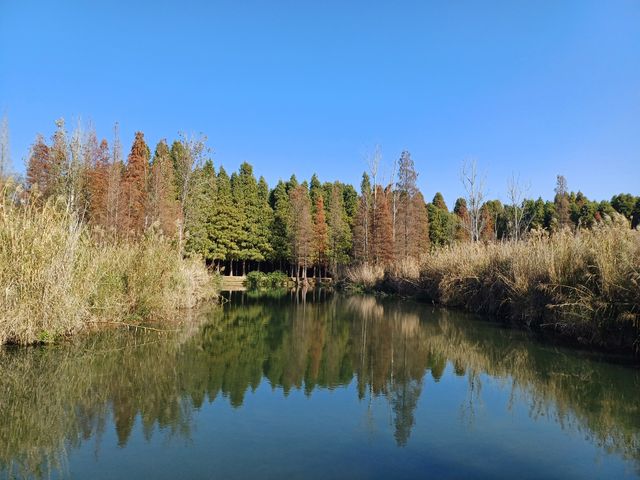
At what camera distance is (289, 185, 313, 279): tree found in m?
34.2

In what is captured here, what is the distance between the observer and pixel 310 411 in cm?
518

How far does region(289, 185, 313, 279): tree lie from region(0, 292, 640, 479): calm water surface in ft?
82.3

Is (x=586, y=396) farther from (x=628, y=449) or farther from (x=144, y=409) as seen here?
(x=144, y=409)

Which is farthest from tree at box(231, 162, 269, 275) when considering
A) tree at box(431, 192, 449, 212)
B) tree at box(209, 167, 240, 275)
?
tree at box(431, 192, 449, 212)

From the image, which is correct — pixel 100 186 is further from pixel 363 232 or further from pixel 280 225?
pixel 363 232

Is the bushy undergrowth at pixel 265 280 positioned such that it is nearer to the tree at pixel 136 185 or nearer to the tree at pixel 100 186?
the tree at pixel 136 185

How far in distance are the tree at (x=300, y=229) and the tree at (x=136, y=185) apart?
11249 millimetres

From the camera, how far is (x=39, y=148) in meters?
23.7

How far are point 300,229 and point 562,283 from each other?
25356 mm

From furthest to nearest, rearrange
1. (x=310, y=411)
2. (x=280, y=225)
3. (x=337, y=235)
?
1. (x=280, y=225)
2. (x=337, y=235)
3. (x=310, y=411)

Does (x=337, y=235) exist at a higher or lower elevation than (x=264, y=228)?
lower

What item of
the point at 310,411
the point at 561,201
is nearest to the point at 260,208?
the point at 561,201

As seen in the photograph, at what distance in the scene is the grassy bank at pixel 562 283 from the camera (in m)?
8.00

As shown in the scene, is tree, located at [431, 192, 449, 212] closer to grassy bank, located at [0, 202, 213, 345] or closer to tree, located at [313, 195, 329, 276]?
tree, located at [313, 195, 329, 276]
